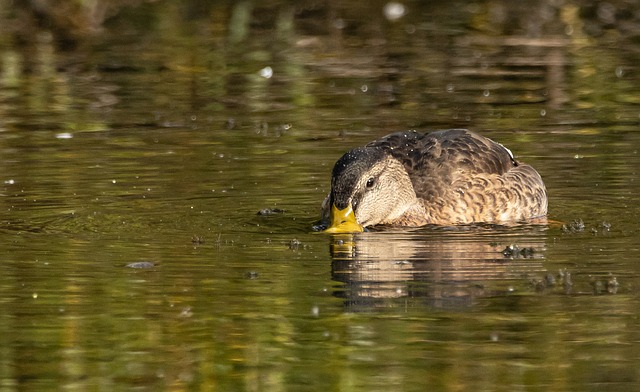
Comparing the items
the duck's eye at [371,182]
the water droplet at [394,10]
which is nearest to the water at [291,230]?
the duck's eye at [371,182]

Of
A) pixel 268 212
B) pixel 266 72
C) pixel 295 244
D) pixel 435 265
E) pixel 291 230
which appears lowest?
pixel 435 265

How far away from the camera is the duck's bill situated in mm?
10867

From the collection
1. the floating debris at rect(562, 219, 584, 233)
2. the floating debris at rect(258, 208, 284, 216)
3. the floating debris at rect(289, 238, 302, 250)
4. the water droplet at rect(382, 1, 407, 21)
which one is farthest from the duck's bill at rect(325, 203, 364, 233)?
the water droplet at rect(382, 1, 407, 21)

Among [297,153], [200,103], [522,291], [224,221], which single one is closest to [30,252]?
[224,221]

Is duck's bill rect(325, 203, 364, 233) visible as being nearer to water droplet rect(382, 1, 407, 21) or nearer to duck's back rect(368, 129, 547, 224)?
duck's back rect(368, 129, 547, 224)

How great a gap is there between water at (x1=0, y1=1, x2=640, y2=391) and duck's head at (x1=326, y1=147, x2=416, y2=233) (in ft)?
0.68

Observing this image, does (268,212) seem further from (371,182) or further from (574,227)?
(574,227)

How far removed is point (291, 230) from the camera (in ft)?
36.4

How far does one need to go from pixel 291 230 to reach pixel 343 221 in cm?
39

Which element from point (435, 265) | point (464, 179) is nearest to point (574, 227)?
point (464, 179)

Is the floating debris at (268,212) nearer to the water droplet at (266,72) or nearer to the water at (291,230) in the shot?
the water at (291,230)

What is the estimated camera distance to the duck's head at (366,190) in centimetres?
1099

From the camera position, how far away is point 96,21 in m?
23.9

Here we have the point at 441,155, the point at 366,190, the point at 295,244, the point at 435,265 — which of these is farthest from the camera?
the point at 441,155
